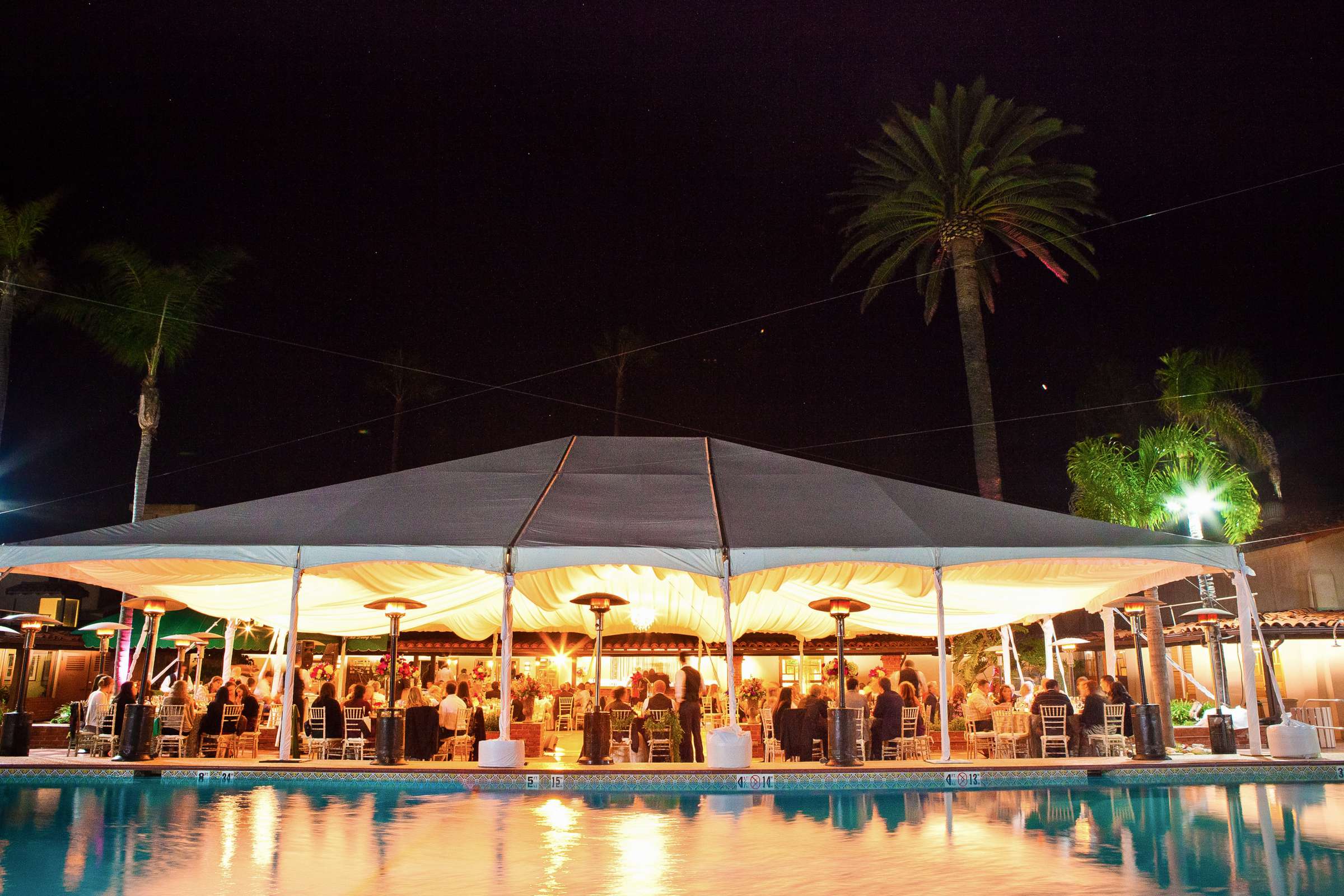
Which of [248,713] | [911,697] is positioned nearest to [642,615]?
[911,697]

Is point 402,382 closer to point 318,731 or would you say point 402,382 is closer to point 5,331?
point 5,331

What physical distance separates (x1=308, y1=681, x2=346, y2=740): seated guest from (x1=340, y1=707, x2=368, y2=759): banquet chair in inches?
4.4

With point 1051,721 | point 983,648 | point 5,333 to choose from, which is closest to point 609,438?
point 1051,721

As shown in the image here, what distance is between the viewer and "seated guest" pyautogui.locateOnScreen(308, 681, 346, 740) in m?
14.5

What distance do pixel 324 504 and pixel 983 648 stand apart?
17.4 m

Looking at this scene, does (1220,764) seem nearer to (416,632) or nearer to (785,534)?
(785,534)

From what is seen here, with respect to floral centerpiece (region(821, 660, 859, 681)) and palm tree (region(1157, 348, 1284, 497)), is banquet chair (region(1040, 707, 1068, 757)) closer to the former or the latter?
floral centerpiece (region(821, 660, 859, 681))

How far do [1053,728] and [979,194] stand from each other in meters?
13.1

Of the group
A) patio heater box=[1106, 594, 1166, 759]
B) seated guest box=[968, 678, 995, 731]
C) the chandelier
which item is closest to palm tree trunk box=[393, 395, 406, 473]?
the chandelier

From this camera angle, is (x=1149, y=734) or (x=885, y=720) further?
(x=885, y=720)

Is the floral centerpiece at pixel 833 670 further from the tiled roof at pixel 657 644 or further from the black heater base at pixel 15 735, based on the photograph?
the black heater base at pixel 15 735

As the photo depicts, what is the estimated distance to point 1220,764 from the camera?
13.0 metres

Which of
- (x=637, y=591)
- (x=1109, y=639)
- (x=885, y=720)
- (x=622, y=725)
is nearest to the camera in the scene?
(x=885, y=720)

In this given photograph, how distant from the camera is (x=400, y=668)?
23516 mm
